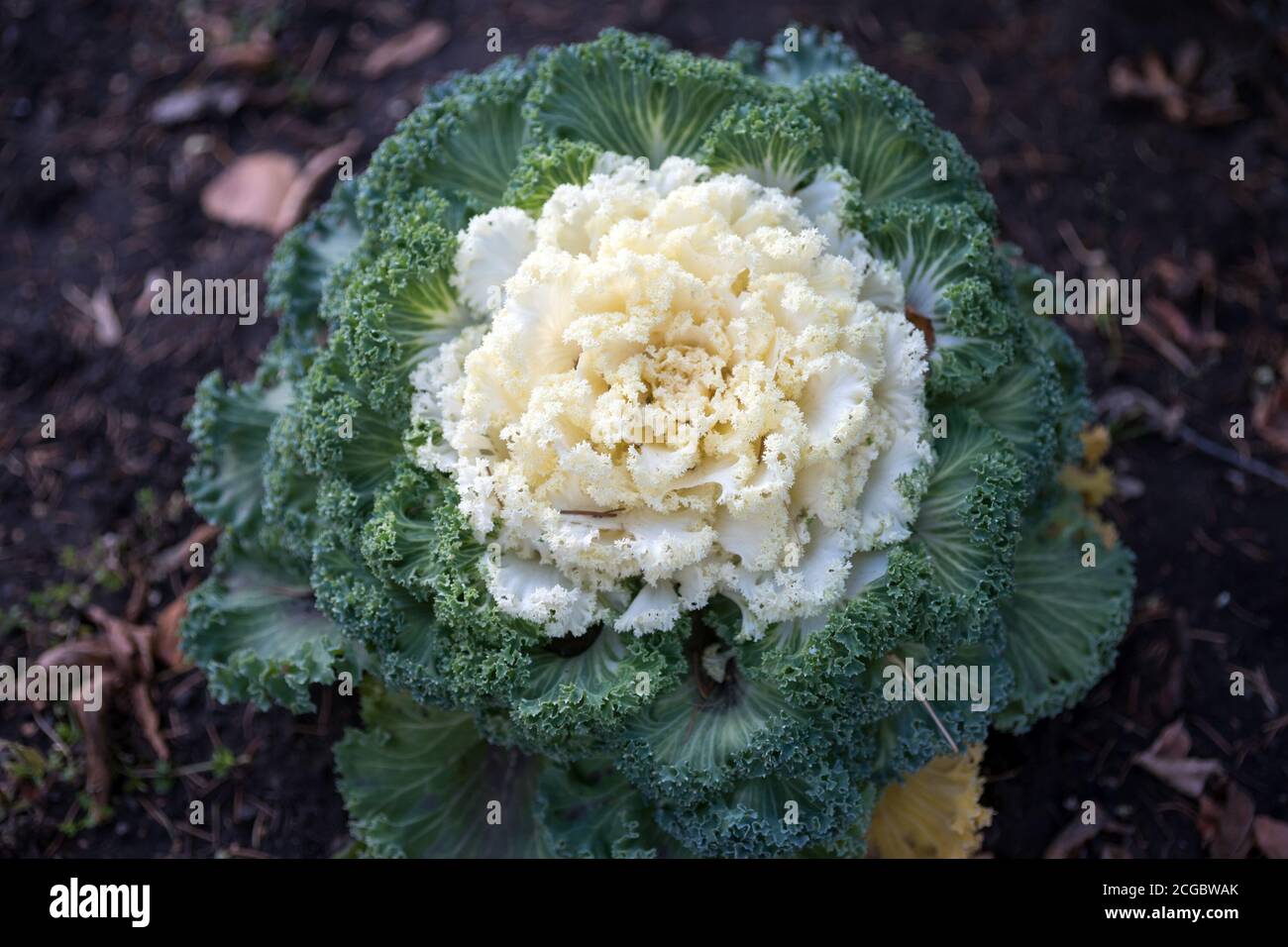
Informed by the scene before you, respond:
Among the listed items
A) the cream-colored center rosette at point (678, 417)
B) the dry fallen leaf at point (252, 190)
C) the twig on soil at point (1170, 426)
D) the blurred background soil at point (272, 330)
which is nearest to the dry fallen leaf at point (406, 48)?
the blurred background soil at point (272, 330)

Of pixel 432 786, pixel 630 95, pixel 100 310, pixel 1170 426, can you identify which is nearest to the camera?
pixel 630 95

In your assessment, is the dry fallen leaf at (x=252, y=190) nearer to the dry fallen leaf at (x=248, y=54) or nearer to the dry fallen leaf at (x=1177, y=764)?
the dry fallen leaf at (x=248, y=54)

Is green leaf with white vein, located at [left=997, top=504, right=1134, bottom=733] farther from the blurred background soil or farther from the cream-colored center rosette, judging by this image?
the cream-colored center rosette

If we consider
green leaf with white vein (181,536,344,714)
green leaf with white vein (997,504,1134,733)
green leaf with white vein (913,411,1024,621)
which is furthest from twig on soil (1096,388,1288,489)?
green leaf with white vein (181,536,344,714)

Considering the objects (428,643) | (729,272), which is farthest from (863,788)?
(729,272)

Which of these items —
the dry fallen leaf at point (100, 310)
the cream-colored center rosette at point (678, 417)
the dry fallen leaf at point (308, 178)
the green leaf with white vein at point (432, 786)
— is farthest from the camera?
the dry fallen leaf at point (308, 178)

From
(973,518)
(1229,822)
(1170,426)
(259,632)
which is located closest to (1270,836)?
(1229,822)

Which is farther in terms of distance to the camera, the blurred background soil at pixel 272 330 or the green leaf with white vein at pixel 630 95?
the blurred background soil at pixel 272 330

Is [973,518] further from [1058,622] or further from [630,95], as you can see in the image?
[630,95]
